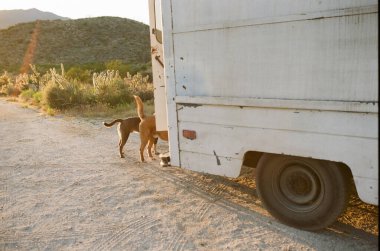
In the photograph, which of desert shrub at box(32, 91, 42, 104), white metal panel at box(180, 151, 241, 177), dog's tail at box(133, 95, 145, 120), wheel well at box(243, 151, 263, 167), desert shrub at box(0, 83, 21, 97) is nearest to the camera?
white metal panel at box(180, 151, 241, 177)

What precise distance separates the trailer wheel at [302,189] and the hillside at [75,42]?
4238 cm

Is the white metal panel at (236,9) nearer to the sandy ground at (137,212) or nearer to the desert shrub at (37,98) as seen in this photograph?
the sandy ground at (137,212)

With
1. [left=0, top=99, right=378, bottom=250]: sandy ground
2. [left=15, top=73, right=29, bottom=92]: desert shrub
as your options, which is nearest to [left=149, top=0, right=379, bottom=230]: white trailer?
[left=0, top=99, right=378, bottom=250]: sandy ground

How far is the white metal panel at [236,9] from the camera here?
11.5ft

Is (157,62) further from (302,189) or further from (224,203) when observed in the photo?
(302,189)

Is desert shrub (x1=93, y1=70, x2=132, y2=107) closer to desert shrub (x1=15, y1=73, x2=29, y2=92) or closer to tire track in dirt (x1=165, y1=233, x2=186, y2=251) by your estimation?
desert shrub (x1=15, y1=73, x2=29, y2=92)

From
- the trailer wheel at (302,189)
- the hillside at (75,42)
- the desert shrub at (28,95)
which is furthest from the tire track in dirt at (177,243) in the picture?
the hillside at (75,42)

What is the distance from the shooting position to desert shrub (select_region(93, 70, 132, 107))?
14.5m

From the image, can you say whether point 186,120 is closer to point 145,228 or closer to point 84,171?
point 145,228

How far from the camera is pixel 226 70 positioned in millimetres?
4227

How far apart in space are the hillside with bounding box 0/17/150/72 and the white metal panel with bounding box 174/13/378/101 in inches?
1655

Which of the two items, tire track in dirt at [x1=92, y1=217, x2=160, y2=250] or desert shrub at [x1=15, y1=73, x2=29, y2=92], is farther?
desert shrub at [x1=15, y1=73, x2=29, y2=92]

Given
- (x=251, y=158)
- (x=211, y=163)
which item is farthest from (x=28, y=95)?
(x=251, y=158)

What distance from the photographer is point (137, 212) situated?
5.05 m
